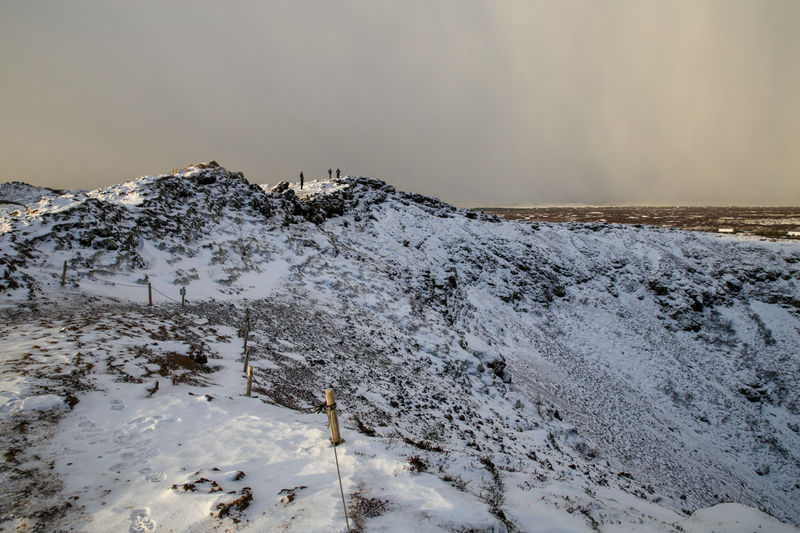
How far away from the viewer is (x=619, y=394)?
24.3 metres

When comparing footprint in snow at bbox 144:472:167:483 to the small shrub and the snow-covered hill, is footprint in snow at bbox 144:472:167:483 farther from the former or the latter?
the small shrub

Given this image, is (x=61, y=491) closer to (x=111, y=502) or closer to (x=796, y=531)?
(x=111, y=502)

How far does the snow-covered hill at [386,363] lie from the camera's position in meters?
6.18

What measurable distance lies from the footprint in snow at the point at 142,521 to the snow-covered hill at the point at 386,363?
4 centimetres

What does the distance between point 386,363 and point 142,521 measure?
12626 millimetres

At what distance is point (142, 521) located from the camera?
4.99 meters

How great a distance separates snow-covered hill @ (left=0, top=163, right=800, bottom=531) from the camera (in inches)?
243

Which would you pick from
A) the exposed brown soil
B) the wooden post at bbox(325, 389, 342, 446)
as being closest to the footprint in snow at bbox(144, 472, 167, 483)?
the wooden post at bbox(325, 389, 342, 446)

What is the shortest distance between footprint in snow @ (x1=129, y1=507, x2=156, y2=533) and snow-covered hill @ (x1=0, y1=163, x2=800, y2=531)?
39mm

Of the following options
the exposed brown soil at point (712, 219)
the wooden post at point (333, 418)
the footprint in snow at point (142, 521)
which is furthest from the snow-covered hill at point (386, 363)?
the exposed brown soil at point (712, 219)

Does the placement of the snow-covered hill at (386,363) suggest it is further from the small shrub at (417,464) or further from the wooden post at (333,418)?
the wooden post at (333,418)

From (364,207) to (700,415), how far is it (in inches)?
1350

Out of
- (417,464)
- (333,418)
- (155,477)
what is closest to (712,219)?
(417,464)

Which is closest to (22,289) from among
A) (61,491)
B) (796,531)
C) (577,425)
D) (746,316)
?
(61,491)
